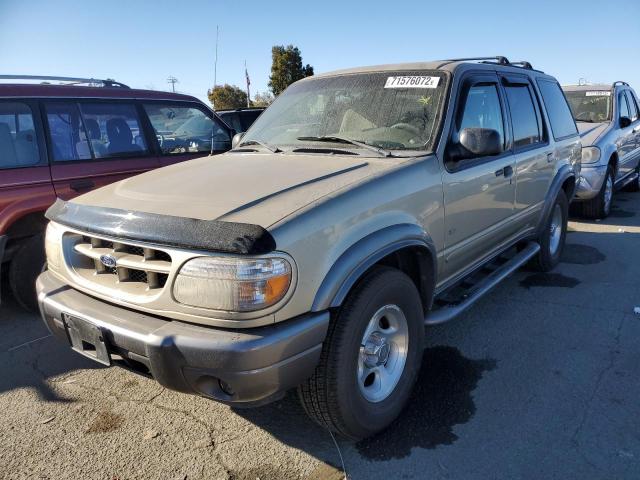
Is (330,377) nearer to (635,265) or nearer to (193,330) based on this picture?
(193,330)

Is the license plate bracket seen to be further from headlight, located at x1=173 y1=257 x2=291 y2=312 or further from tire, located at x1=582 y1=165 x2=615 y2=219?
tire, located at x1=582 y1=165 x2=615 y2=219

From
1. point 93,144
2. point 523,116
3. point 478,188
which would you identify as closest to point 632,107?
point 523,116

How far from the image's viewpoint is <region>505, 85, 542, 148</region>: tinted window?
13.2 feet

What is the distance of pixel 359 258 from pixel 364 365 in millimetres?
654

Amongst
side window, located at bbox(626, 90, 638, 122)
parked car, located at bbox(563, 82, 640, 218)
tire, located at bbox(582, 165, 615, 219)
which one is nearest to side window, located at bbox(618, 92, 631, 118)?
parked car, located at bbox(563, 82, 640, 218)

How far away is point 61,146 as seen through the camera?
14.1ft

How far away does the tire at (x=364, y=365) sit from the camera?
2258 mm

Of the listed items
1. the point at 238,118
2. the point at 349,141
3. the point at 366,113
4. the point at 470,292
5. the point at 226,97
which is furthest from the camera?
the point at 226,97

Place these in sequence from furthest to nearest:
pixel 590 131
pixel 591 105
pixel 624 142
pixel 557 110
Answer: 1. pixel 591 105
2. pixel 624 142
3. pixel 590 131
4. pixel 557 110

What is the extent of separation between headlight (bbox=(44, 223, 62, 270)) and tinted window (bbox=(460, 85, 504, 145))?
249 cm

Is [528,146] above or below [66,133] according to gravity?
below

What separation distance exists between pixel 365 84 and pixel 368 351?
73.7 inches

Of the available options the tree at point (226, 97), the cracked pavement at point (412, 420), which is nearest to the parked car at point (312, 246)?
the cracked pavement at point (412, 420)

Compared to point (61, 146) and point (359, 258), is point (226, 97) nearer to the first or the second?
point (61, 146)
